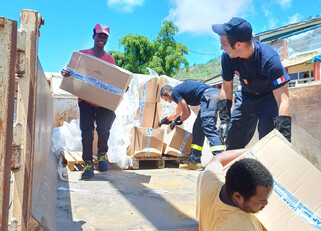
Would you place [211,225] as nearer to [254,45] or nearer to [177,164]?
[254,45]

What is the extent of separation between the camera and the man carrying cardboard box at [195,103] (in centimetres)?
358

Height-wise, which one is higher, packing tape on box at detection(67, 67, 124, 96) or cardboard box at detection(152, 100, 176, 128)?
packing tape on box at detection(67, 67, 124, 96)

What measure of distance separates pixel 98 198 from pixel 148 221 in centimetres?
67

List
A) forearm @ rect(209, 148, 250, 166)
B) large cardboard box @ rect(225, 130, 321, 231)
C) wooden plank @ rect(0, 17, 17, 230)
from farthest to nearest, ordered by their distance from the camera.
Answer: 1. forearm @ rect(209, 148, 250, 166)
2. large cardboard box @ rect(225, 130, 321, 231)
3. wooden plank @ rect(0, 17, 17, 230)

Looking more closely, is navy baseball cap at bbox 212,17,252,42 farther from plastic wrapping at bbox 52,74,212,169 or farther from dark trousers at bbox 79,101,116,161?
plastic wrapping at bbox 52,74,212,169

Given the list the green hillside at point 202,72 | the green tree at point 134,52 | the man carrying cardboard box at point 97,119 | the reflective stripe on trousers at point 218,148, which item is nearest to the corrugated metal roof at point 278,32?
the green tree at point 134,52

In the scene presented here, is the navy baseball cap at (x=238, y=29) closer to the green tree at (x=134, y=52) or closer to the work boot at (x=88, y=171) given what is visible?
the work boot at (x=88, y=171)

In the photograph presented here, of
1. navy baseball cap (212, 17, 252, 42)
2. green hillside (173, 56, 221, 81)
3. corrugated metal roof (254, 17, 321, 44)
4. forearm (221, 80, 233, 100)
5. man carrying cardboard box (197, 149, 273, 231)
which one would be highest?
green hillside (173, 56, 221, 81)

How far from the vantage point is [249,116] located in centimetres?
289

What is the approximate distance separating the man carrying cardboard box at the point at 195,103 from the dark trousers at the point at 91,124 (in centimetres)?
106

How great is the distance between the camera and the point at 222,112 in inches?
116

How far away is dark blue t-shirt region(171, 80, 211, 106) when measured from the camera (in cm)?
402

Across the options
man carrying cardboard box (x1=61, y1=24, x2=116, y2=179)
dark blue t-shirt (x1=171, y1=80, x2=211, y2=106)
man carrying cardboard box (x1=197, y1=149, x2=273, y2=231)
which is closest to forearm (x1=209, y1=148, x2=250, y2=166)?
man carrying cardboard box (x1=197, y1=149, x2=273, y2=231)

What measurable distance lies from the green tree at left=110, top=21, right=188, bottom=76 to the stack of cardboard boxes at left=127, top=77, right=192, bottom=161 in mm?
13629
